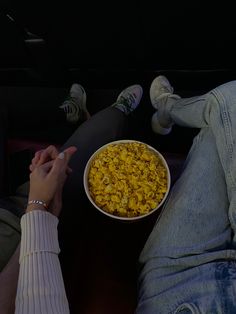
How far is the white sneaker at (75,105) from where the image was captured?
1.42m

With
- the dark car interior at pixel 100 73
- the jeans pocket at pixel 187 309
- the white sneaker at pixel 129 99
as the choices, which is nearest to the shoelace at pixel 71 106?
the dark car interior at pixel 100 73

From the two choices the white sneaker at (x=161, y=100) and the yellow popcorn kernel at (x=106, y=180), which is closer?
the yellow popcorn kernel at (x=106, y=180)

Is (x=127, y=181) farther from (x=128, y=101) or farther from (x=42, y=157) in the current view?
(x=128, y=101)

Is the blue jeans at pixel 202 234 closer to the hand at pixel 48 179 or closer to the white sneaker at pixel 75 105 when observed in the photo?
the hand at pixel 48 179

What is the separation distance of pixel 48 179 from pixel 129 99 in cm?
68

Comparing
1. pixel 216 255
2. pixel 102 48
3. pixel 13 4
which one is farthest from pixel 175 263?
pixel 13 4

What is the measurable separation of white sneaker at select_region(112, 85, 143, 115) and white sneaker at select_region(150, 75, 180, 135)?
6 cm

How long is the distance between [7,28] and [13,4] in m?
0.14

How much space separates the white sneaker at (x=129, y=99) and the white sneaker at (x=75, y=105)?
7.9 inches

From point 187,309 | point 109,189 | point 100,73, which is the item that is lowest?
point 187,309

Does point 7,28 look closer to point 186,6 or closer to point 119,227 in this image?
point 186,6

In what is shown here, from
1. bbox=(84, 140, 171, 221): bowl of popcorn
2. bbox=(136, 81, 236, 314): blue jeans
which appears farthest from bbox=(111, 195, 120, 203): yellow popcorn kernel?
bbox=(136, 81, 236, 314): blue jeans

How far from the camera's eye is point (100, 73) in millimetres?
1509

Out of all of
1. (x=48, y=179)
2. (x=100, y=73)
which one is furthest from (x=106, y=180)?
(x=100, y=73)
